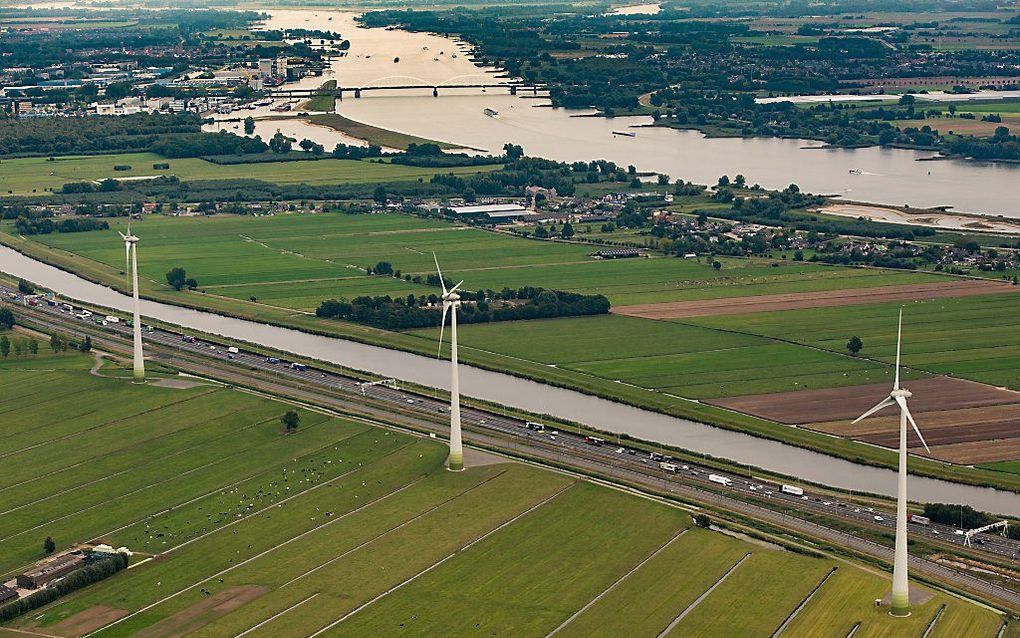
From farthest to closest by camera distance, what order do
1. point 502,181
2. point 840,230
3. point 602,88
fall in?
point 602,88, point 502,181, point 840,230

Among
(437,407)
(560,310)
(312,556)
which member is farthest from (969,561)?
(560,310)

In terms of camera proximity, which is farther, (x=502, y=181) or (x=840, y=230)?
(x=502, y=181)

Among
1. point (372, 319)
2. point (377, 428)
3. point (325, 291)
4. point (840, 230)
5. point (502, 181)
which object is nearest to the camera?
point (377, 428)

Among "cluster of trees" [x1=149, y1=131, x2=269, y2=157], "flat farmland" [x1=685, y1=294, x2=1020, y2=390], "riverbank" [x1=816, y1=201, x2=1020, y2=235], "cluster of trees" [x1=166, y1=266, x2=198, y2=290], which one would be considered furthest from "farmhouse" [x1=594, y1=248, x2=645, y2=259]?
"cluster of trees" [x1=149, y1=131, x2=269, y2=157]

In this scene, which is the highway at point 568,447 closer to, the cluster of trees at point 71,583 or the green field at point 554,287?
the green field at point 554,287

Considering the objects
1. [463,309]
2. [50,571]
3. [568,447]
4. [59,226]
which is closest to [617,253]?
[463,309]

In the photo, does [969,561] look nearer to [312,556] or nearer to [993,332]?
[312,556]
